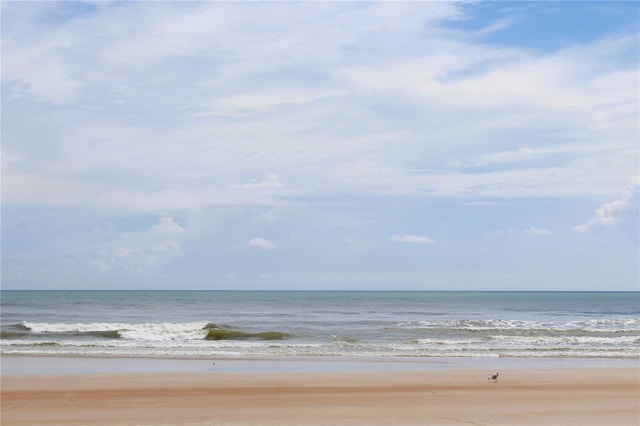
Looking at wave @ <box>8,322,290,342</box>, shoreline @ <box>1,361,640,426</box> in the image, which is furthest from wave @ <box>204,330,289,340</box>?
shoreline @ <box>1,361,640,426</box>

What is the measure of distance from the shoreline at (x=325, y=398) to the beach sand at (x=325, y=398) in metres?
0.02

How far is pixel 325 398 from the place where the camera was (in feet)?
46.6

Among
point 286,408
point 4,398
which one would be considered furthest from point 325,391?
point 4,398

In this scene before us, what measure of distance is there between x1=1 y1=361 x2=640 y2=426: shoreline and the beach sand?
2cm

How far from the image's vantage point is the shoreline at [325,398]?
1202cm

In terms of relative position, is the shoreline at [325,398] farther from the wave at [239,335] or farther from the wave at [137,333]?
the wave at [137,333]

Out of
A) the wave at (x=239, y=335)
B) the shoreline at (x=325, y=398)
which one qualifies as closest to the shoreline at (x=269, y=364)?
the shoreline at (x=325, y=398)

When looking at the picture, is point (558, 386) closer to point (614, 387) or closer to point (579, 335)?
point (614, 387)

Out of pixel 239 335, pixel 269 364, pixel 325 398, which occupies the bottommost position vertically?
pixel 239 335

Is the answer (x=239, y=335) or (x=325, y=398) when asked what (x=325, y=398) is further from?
(x=239, y=335)

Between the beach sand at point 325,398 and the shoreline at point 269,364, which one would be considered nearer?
the beach sand at point 325,398

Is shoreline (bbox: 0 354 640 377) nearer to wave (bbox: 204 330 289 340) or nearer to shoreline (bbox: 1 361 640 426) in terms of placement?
Answer: shoreline (bbox: 1 361 640 426)

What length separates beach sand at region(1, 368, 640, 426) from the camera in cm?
1202

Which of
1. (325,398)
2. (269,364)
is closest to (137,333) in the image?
(269,364)
